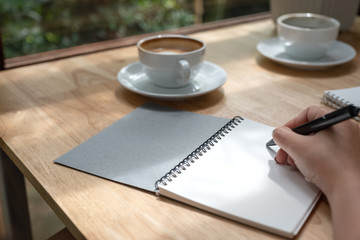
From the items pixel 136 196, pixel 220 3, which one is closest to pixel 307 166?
pixel 136 196

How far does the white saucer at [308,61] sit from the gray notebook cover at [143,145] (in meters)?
0.30

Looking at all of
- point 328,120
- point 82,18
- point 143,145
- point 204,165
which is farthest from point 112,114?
point 82,18

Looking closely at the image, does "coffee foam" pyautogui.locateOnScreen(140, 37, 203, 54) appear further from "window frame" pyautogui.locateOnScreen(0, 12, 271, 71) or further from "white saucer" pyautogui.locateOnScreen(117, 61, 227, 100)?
"window frame" pyautogui.locateOnScreen(0, 12, 271, 71)

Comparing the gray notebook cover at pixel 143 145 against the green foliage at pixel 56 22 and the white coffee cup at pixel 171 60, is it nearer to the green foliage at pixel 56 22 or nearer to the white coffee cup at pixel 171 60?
the white coffee cup at pixel 171 60

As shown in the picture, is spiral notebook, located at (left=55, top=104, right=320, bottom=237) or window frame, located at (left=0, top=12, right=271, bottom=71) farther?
window frame, located at (left=0, top=12, right=271, bottom=71)

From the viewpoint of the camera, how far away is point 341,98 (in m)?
0.70

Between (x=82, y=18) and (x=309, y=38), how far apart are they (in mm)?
1686

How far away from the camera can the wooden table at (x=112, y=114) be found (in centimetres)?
45

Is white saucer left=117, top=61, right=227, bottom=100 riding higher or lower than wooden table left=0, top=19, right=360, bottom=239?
higher

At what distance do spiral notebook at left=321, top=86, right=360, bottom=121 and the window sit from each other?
1.59 meters

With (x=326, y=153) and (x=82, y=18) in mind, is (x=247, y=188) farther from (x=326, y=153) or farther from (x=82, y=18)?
(x=82, y=18)

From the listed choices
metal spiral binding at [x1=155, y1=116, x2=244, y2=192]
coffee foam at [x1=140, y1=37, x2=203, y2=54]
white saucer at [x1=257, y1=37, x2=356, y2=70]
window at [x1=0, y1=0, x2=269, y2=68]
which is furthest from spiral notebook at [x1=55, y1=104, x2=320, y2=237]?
window at [x1=0, y1=0, x2=269, y2=68]

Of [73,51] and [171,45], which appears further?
[73,51]

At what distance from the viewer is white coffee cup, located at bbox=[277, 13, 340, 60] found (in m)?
0.84
